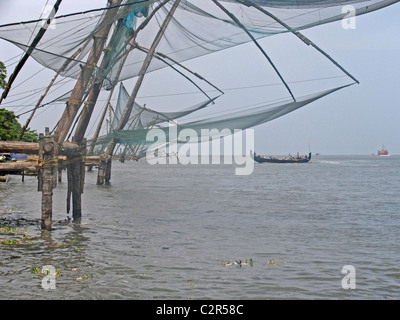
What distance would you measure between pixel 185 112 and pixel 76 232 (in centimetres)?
597

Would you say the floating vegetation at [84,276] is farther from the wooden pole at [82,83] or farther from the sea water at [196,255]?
the wooden pole at [82,83]

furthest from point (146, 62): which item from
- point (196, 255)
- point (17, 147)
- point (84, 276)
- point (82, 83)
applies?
point (84, 276)

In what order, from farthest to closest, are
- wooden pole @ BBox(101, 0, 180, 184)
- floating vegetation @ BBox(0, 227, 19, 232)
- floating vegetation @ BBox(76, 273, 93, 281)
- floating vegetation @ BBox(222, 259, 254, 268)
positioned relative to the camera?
wooden pole @ BBox(101, 0, 180, 184) < floating vegetation @ BBox(0, 227, 19, 232) < floating vegetation @ BBox(222, 259, 254, 268) < floating vegetation @ BBox(76, 273, 93, 281)

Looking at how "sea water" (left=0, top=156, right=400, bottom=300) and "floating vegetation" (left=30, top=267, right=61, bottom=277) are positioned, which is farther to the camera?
"floating vegetation" (left=30, top=267, right=61, bottom=277)

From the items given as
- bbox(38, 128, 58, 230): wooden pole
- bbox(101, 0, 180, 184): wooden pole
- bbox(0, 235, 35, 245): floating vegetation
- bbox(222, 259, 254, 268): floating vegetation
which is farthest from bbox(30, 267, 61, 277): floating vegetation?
bbox(101, 0, 180, 184): wooden pole

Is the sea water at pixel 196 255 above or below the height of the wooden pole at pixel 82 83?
below

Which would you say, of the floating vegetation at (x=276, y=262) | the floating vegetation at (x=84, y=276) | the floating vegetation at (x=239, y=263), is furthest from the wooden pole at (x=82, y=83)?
the floating vegetation at (x=276, y=262)

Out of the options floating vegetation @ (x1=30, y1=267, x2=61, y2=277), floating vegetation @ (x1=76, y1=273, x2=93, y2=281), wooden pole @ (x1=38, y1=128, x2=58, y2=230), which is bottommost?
floating vegetation @ (x1=76, y1=273, x2=93, y2=281)

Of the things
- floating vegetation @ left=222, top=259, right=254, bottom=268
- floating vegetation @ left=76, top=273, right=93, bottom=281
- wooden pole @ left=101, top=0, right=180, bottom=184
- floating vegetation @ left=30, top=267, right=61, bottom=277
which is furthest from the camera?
wooden pole @ left=101, top=0, right=180, bottom=184

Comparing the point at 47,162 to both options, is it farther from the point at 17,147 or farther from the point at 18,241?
the point at 18,241

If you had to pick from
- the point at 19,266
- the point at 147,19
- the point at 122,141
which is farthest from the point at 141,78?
the point at 19,266

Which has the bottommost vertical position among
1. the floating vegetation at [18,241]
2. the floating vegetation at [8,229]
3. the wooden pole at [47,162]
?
the floating vegetation at [18,241]

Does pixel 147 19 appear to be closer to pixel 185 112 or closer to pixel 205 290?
pixel 185 112

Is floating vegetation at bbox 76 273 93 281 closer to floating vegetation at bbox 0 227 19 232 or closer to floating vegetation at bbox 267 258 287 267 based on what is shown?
floating vegetation at bbox 267 258 287 267
